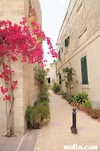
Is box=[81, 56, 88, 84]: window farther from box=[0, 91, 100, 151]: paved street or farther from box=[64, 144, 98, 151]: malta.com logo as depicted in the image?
box=[64, 144, 98, 151]: malta.com logo

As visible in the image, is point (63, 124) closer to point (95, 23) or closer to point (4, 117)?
point (4, 117)

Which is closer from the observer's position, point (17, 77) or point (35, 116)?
point (17, 77)

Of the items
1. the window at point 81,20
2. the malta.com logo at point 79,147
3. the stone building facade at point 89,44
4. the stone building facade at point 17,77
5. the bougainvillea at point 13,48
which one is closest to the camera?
the malta.com logo at point 79,147

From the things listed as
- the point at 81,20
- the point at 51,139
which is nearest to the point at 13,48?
the point at 51,139

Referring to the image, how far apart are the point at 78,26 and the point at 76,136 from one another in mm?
7475

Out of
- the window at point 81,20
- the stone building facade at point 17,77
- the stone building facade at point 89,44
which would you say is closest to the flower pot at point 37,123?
the stone building facade at point 17,77

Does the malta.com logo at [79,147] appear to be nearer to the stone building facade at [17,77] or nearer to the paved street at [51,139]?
the paved street at [51,139]

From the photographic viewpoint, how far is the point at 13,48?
12.8ft

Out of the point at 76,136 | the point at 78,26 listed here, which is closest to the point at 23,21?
the point at 76,136

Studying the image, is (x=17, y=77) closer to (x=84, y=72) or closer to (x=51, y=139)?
(x=51, y=139)

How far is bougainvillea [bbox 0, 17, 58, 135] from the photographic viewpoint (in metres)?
3.85

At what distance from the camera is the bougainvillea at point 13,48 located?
12.6 feet

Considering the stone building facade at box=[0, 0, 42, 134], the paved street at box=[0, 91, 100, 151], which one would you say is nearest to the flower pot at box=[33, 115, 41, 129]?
the paved street at box=[0, 91, 100, 151]

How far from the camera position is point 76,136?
388 cm
